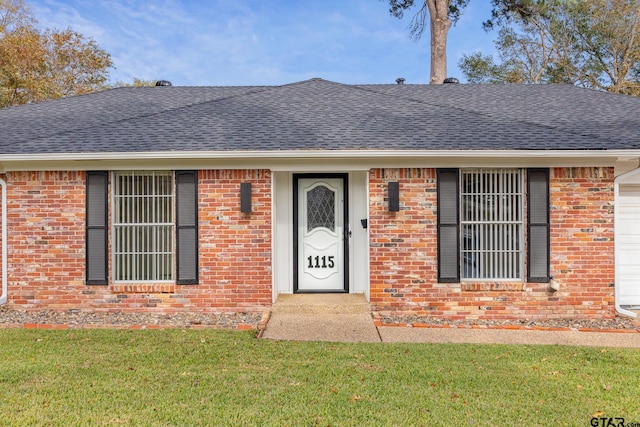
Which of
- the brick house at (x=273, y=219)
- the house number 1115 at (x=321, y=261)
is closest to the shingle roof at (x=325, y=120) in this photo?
the brick house at (x=273, y=219)

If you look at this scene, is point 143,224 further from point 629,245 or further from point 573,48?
point 573,48

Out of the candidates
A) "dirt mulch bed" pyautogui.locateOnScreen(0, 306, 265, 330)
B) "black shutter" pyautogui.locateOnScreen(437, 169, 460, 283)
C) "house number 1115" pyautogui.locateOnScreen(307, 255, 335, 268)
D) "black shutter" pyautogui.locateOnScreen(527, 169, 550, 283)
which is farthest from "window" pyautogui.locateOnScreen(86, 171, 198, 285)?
"black shutter" pyautogui.locateOnScreen(527, 169, 550, 283)

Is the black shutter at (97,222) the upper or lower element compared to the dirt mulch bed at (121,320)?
upper

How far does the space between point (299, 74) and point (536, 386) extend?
61.7ft

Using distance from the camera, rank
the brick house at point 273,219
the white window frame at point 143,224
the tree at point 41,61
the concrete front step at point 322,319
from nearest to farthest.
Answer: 1. the concrete front step at point 322,319
2. the brick house at point 273,219
3. the white window frame at point 143,224
4. the tree at point 41,61

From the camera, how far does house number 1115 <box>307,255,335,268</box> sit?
24.0 ft

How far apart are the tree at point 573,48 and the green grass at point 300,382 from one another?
1941cm

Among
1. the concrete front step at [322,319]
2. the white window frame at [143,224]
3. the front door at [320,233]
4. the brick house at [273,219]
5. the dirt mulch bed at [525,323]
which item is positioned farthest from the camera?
the front door at [320,233]

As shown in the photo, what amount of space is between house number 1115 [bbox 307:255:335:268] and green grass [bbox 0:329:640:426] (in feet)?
7.62

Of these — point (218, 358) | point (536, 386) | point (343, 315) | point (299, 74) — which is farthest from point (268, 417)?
point (299, 74)

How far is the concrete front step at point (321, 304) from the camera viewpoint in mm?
6367

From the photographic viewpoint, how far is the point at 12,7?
19.7 m

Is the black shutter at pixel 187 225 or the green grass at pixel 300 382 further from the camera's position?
the black shutter at pixel 187 225

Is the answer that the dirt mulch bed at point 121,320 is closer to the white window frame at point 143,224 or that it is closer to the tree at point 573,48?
the white window frame at point 143,224
